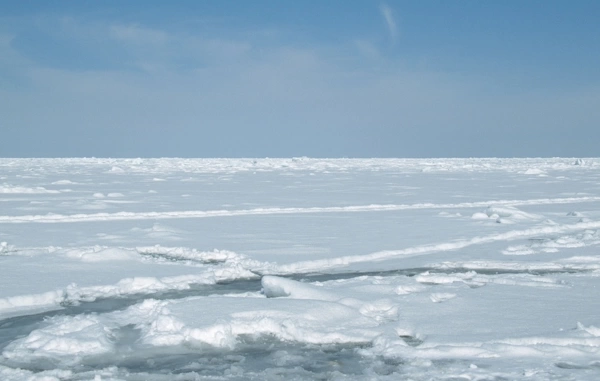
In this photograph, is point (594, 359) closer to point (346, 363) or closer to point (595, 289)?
point (346, 363)

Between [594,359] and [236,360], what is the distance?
8.50 feet

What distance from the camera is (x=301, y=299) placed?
5.65m

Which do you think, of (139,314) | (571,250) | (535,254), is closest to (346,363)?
(139,314)

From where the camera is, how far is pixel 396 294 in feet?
20.2

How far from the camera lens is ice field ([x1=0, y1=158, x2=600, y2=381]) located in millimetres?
A: 4363

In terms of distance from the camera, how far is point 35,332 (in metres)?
4.90

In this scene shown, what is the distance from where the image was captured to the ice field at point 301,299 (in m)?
4.36

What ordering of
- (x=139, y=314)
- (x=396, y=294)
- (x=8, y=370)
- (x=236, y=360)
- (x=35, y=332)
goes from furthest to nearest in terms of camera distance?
1. (x=396, y=294)
2. (x=139, y=314)
3. (x=35, y=332)
4. (x=236, y=360)
5. (x=8, y=370)

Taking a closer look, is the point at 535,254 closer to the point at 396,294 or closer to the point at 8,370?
the point at 396,294

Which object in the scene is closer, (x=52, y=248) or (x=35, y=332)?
(x=35, y=332)

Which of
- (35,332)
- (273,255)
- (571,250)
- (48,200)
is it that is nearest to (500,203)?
(571,250)

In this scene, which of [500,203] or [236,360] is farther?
[500,203]

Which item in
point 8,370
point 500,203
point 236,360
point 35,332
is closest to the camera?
point 8,370

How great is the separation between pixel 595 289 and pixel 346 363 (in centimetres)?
345
